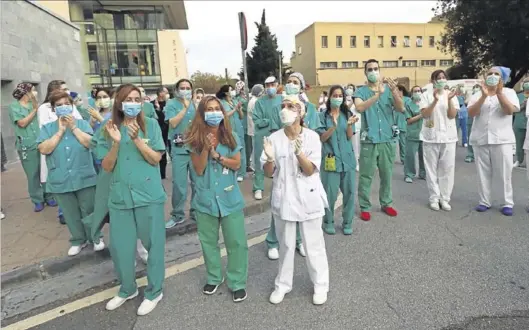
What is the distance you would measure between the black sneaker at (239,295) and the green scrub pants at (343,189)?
5.77 ft

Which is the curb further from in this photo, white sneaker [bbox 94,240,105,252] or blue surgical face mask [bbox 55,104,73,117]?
blue surgical face mask [bbox 55,104,73,117]

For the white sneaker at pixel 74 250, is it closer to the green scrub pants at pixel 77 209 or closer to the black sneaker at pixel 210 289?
the green scrub pants at pixel 77 209

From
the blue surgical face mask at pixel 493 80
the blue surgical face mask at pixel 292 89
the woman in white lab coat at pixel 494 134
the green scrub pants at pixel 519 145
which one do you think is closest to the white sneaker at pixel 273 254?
the blue surgical face mask at pixel 292 89

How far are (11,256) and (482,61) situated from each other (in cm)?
2898

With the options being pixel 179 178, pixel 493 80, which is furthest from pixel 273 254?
pixel 493 80

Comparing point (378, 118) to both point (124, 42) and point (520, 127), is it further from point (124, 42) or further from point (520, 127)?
point (124, 42)

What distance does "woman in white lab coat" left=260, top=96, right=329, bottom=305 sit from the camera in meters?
3.10

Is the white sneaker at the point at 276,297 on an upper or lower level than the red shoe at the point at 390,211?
lower

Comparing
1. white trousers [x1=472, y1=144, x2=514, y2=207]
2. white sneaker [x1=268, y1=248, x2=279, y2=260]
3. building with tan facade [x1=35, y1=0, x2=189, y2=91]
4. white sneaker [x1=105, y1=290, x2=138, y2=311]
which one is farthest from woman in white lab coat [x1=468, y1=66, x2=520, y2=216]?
building with tan facade [x1=35, y1=0, x2=189, y2=91]

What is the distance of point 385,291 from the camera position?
10.7ft

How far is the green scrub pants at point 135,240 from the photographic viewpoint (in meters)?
3.14

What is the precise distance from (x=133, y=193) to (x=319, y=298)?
1.77m

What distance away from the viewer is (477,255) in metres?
3.88

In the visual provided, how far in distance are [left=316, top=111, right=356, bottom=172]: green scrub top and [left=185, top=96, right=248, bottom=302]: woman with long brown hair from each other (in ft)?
5.30
